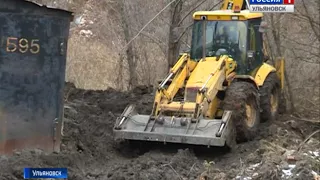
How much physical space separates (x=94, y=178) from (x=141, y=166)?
0.90 m

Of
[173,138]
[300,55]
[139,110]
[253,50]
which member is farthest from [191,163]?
[300,55]

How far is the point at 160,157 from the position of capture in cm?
1042

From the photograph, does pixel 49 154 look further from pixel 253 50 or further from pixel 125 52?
pixel 125 52

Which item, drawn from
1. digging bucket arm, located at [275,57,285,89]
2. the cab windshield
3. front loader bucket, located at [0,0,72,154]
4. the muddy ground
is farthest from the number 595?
digging bucket arm, located at [275,57,285,89]

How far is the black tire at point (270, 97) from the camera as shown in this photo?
1348 centimetres

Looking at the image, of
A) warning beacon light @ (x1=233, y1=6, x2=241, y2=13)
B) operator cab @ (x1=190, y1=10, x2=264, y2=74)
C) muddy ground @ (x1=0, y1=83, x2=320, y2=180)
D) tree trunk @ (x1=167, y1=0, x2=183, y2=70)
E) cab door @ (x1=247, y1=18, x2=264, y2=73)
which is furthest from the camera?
tree trunk @ (x1=167, y1=0, x2=183, y2=70)

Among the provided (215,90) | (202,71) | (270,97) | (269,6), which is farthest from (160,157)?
(270,97)

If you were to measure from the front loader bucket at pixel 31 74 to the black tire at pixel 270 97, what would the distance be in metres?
5.49

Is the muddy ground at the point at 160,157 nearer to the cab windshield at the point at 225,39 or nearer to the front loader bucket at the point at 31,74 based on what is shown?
the front loader bucket at the point at 31,74

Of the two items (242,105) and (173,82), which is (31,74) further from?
(242,105)

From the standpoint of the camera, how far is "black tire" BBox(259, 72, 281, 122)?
1348cm

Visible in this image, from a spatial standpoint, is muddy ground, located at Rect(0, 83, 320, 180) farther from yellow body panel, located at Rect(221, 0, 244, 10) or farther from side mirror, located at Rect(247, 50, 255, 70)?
yellow body panel, located at Rect(221, 0, 244, 10)

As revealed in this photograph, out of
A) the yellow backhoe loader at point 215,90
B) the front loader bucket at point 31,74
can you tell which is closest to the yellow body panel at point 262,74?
the yellow backhoe loader at point 215,90

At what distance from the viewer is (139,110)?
41.2 ft
